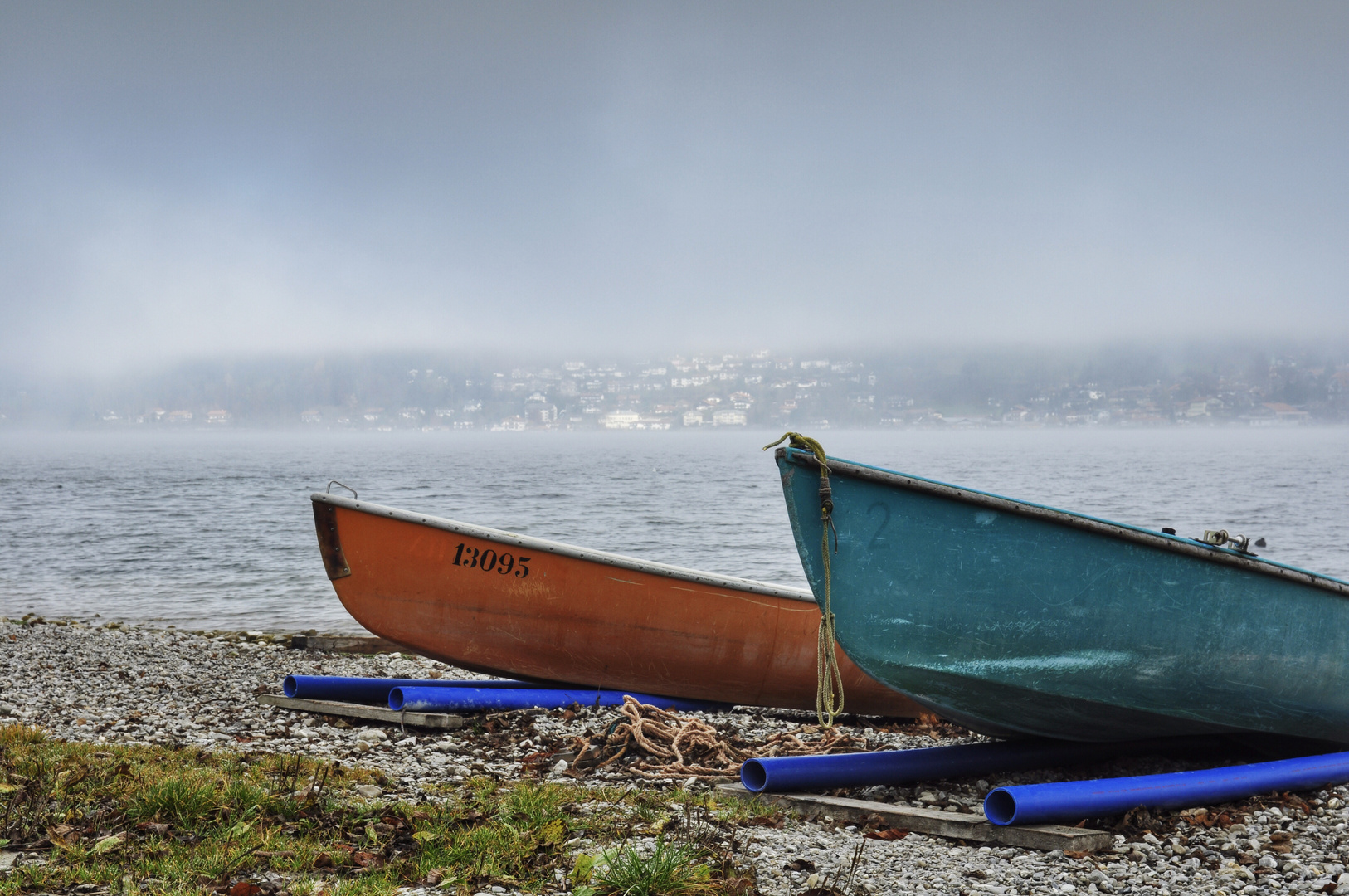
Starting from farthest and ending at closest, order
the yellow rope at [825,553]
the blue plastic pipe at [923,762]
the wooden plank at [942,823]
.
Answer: the blue plastic pipe at [923,762], the yellow rope at [825,553], the wooden plank at [942,823]

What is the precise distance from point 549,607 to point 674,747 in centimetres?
197

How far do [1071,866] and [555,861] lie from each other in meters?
2.33

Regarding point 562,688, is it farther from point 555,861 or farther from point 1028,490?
point 1028,490

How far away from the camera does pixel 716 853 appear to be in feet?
13.4

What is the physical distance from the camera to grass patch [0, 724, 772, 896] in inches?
139

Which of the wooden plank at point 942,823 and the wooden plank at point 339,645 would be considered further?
the wooden plank at point 339,645

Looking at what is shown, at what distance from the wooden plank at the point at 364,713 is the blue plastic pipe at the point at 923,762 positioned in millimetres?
2630

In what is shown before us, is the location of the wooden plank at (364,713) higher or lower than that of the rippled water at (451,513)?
higher

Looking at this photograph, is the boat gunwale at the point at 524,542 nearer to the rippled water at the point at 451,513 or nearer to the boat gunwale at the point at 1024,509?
the boat gunwale at the point at 1024,509

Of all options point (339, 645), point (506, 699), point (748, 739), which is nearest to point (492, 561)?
point (506, 699)

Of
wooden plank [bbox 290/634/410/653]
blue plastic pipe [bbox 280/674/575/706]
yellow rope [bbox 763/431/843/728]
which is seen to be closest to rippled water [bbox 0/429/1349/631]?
wooden plank [bbox 290/634/410/653]

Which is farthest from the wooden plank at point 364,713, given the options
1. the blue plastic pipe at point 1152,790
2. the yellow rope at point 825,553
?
the blue plastic pipe at point 1152,790

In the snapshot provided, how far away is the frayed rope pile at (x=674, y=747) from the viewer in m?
6.24

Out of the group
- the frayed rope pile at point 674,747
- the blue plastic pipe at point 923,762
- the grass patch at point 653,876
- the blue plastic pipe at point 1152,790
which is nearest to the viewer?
the grass patch at point 653,876
